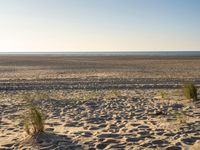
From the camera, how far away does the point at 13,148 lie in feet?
18.8

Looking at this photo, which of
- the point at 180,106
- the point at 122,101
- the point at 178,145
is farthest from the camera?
the point at 122,101

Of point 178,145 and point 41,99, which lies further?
point 41,99

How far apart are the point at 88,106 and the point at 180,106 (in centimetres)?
295

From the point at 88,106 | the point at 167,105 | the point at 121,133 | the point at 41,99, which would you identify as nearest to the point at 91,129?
the point at 121,133

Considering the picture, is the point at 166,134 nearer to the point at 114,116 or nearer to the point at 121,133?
the point at 121,133

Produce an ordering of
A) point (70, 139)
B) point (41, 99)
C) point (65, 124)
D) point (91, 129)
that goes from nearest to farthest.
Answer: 1. point (70, 139)
2. point (91, 129)
3. point (65, 124)
4. point (41, 99)

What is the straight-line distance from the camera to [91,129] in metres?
7.00

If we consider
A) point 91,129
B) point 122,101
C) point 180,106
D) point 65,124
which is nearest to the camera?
point 91,129

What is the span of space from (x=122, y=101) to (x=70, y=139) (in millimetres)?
4905

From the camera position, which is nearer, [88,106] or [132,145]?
[132,145]

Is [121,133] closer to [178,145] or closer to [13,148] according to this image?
[178,145]

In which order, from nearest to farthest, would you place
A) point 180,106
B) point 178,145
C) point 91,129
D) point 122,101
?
1. point 178,145
2. point 91,129
3. point 180,106
4. point 122,101

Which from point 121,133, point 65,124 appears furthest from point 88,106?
point 121,133

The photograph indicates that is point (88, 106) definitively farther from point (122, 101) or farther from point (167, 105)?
point (167, 105)
